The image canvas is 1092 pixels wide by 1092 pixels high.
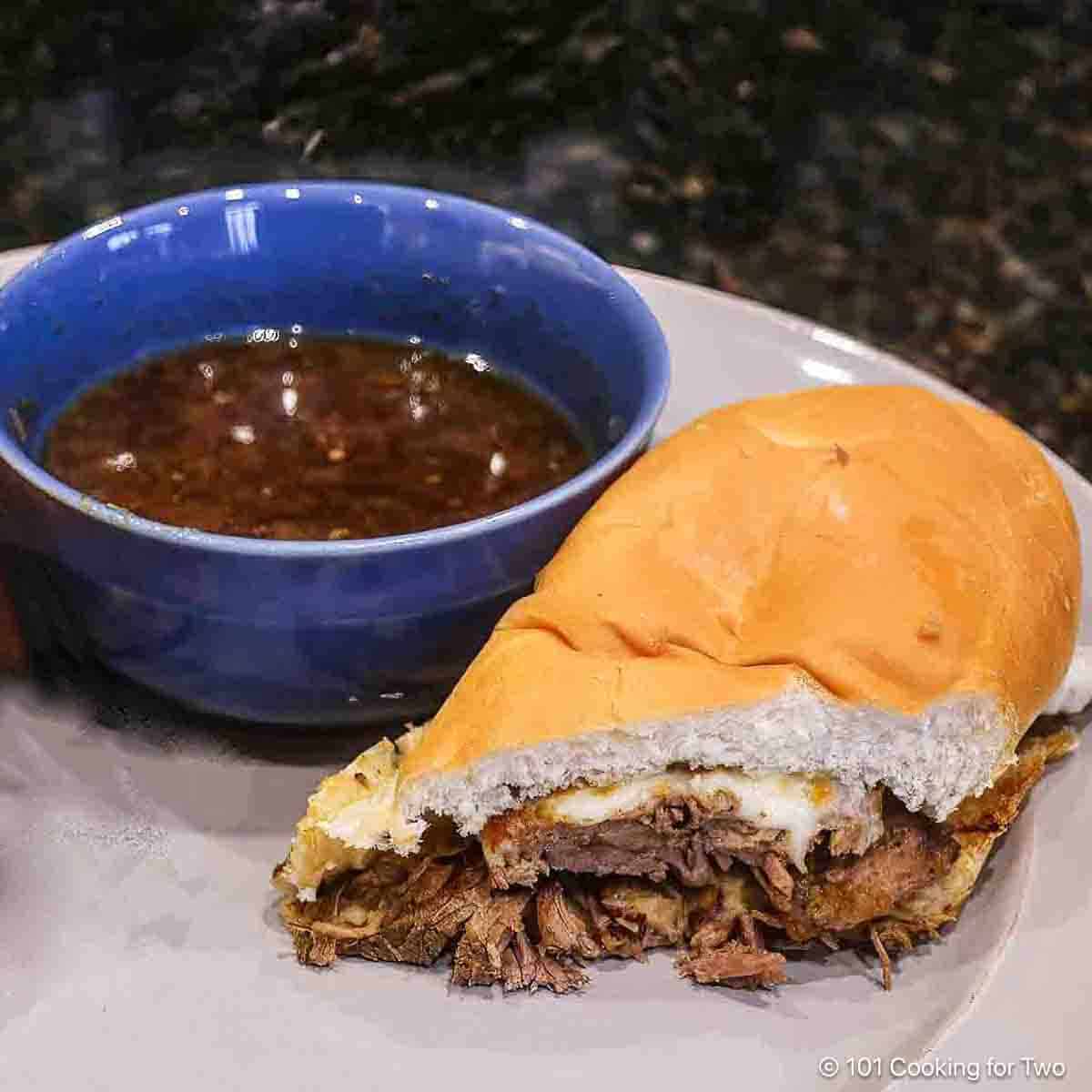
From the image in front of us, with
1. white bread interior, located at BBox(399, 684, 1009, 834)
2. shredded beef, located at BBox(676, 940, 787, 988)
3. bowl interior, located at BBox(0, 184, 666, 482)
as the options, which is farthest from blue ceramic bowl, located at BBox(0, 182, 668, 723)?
shredded beef, located at BBox(676, 940, 787, 988)

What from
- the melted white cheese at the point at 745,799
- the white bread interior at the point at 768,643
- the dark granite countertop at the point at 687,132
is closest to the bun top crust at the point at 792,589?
the white bread interior at the point at 768,643

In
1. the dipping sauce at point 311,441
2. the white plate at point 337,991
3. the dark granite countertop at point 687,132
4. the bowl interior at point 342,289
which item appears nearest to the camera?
the white plate at point 337,991

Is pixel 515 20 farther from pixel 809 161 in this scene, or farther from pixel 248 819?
pixel 248 819

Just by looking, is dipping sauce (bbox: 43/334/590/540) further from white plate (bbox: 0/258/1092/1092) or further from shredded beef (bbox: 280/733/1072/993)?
shredded beef (bbox: 280/733/1072/993)

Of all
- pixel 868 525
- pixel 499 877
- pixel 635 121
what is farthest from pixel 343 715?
pixel 635 121

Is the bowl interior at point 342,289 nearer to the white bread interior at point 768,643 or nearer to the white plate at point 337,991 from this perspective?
the white bread interior at point 768,643

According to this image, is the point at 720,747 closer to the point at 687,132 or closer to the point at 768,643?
the point at 768,643

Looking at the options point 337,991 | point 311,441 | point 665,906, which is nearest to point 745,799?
point 665,906
